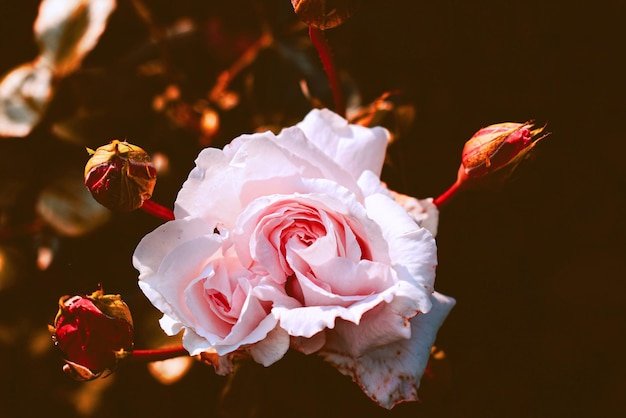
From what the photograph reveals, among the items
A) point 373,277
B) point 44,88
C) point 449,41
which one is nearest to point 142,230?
point 44,88

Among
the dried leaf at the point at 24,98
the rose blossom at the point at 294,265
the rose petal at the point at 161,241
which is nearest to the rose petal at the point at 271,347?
the rose blossom at the point at 294,265

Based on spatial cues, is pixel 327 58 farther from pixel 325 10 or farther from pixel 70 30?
pixel 70 30

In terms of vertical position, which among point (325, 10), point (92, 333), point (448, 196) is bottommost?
point (448, 196)

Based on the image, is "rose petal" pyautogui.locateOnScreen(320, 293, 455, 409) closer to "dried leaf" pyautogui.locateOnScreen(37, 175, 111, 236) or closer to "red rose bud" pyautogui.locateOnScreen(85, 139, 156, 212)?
"red rose bud" pyautogui.locateOnScreen(85, 139, 156, 212)

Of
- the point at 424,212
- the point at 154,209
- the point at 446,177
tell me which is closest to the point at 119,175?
the point at 154,209

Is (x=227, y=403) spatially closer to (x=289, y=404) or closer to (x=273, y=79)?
(x=289, y=404)

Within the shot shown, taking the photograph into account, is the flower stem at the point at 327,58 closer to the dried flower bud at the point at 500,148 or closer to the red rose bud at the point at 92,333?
the dried flower bud at the point at 500,148
